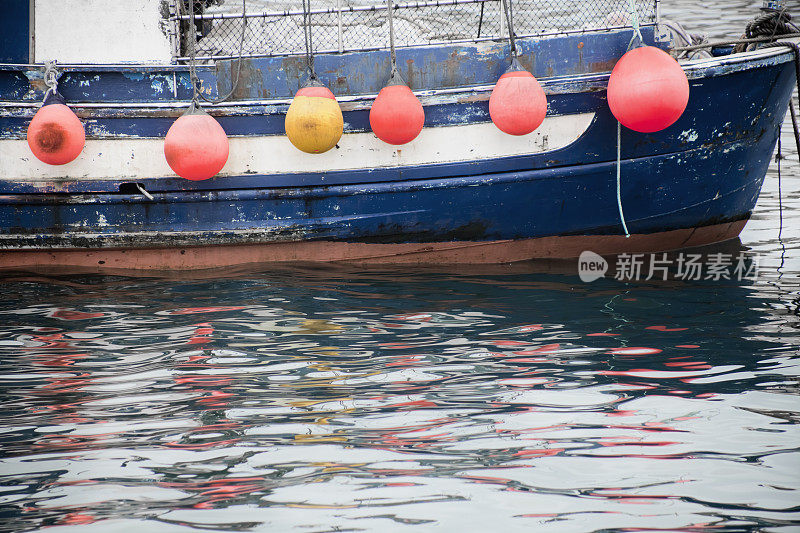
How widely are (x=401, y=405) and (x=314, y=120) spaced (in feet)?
8.70

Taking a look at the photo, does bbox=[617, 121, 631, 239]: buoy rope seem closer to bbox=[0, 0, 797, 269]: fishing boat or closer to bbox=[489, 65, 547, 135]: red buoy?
bbox=[0, 0, 797, 269]: fishing boat

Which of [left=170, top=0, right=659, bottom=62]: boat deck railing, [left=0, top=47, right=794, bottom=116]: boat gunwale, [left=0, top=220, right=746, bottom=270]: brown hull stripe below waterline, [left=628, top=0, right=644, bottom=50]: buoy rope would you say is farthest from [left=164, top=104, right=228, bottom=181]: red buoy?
[left=628, top=0, right=644, bottom=50]: buoy rope

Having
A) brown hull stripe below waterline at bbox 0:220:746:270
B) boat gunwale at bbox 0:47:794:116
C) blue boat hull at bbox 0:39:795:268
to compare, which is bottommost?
brown hull stripe below waterline at bbox 0:220:746:270

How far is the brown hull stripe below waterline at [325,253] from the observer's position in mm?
6395

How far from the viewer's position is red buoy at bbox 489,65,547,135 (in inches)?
218

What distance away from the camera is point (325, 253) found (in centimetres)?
643

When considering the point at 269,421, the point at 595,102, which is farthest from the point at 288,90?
the point at 269,421

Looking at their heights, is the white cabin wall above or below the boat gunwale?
above

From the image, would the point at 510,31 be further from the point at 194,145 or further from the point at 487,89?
the point at 194,145

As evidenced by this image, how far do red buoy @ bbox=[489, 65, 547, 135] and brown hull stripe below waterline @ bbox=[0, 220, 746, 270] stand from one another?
115cm

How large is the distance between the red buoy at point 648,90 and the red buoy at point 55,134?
4065 mm

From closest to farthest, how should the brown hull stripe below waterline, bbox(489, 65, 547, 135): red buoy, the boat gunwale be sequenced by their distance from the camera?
1. bbox(489, 65, 547, 135): red buoy
2. the boat gunwale
3. the brown hull stripe below waterline

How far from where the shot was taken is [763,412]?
3.53 meters

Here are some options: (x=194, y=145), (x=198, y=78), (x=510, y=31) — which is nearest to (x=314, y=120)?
(x=194, y=145)
